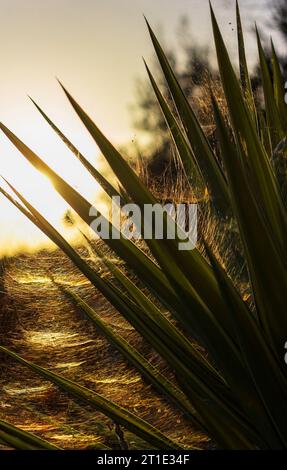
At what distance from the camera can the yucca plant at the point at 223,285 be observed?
1.03m

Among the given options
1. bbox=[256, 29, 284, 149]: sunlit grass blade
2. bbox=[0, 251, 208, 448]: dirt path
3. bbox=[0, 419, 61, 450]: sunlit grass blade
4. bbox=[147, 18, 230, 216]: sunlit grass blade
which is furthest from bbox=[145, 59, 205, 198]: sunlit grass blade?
bbox=[0, 251, 208, 448]: dirt path

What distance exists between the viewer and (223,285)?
1.07 m

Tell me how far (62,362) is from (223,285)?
3434 millimetres

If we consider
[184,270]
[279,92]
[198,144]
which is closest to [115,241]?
[184,270]

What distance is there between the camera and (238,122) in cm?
112

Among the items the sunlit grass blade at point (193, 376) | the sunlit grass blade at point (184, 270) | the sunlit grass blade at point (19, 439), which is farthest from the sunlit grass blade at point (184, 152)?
the sunlit grass blade at point (19, 439)

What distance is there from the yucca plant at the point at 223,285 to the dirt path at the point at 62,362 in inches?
34.2

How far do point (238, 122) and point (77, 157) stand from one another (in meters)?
0.33

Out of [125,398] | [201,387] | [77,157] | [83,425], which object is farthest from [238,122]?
[125,398]

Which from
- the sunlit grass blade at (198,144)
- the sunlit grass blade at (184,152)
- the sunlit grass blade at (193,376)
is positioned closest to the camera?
the sunlit grass blade at (193,376)

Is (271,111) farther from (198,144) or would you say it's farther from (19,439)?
(19,439)

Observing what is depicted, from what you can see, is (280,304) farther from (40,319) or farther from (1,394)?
(40,319)

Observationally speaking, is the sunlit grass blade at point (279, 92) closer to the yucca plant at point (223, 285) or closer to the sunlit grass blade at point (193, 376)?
the yucca plant at point (223, 285)

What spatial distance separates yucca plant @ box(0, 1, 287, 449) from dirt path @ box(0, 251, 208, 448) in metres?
0.87
